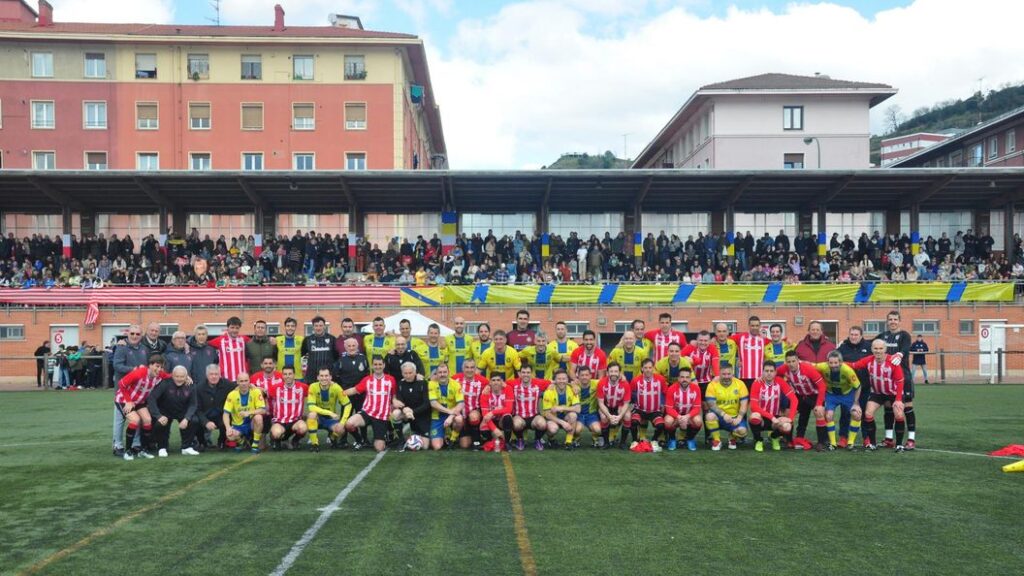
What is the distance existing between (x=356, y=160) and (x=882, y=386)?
35.5 meters

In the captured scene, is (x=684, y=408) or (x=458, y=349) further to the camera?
(x=458, y=349)

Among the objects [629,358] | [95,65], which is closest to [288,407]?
[629,358]

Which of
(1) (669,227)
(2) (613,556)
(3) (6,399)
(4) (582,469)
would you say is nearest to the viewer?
(2) (613,556)

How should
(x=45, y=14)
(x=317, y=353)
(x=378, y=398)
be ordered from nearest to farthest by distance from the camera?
(x=378, y=398) < (x=317, y=353) < (x=45, y=14)

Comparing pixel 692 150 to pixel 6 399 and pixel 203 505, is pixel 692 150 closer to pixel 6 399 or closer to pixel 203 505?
pixel 6 399

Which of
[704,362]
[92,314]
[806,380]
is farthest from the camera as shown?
[92,314]

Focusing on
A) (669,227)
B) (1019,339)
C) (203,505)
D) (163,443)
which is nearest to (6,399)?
(163,443)

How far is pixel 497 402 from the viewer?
12.3 meters

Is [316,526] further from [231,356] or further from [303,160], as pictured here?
[303,160]

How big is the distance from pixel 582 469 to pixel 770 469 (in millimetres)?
2209

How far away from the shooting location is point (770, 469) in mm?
10328

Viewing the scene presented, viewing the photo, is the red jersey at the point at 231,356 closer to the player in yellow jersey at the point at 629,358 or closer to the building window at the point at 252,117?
the player in yellow jersey at the point at 629,358

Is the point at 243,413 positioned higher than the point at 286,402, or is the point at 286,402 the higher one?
the point at 286,402

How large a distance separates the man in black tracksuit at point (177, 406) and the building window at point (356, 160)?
32972 mm
